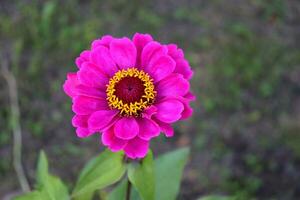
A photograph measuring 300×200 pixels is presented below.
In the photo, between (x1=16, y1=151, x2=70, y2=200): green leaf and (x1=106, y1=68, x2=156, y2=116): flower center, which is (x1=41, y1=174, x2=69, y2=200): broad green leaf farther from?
(x1=106, y1=68, x2=156, y2=116): flower center

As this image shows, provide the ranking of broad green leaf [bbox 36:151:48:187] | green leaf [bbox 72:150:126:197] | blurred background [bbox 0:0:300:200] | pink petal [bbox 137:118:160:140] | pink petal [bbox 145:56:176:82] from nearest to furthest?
pink petal [bbox 137:118:160:140]
pink petal [bbox 145:56:176:82]
green leaf [bbox 72:150:126:197]
broad green leaf [bbox 36:151:48:187]
blurred background [bbox 0:0:300:200]

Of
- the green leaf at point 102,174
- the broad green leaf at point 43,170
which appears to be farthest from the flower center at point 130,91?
the broad green leaf at point 43,170

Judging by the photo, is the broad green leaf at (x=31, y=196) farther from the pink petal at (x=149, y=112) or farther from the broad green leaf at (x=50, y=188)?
the pink petal at (x=149, y=112)

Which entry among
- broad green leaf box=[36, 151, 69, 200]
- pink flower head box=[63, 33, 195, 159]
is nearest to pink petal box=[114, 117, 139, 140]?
pink flower head box=[63, 33, 195, 159]

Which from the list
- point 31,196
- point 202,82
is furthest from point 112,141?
point 202,82

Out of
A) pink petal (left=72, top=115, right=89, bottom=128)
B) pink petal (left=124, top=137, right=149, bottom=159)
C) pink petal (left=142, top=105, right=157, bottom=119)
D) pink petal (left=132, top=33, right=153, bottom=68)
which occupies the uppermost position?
pink petal (left=132, top=33, right=153, bottom=68)

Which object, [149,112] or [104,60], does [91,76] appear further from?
[149,112]
